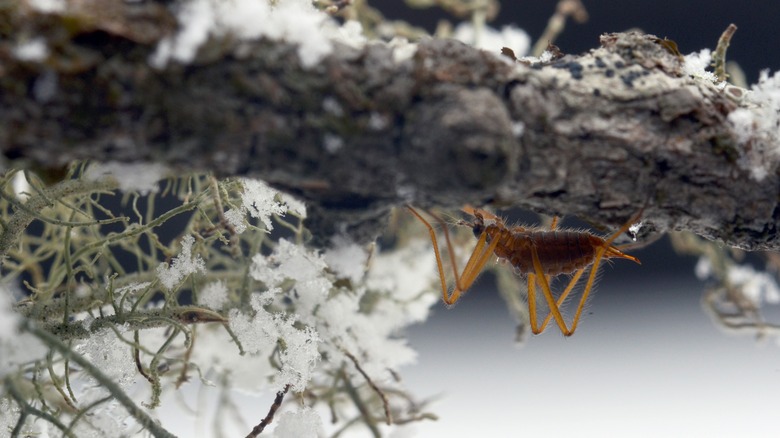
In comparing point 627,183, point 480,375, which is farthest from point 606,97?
point 480,375

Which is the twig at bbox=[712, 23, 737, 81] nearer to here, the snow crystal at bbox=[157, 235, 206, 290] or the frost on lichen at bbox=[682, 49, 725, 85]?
the frost on lichen at bbox=[682, 49, 725, 85]

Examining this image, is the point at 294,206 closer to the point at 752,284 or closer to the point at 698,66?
the point at 698,66

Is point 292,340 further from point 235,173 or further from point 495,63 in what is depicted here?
point 495,63

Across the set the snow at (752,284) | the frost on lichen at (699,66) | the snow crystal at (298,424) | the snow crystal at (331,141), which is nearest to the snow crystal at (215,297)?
the snow crystal at (298,424)

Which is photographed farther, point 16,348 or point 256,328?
point 256,328

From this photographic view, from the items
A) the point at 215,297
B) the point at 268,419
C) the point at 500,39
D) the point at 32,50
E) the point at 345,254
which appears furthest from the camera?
the point at 500,39

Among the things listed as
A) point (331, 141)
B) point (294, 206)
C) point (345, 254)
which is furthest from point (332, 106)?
point (294, 206)

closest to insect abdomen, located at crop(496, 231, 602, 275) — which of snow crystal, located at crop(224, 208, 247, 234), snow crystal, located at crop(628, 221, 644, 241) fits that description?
snow crystal, located at crop(628, 221, 644, 241)

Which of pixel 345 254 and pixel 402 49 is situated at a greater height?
pixel 402 49

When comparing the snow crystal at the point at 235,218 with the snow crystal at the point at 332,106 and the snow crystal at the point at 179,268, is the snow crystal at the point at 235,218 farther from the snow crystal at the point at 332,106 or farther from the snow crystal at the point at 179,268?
the snow crystal at the point at 332,106
